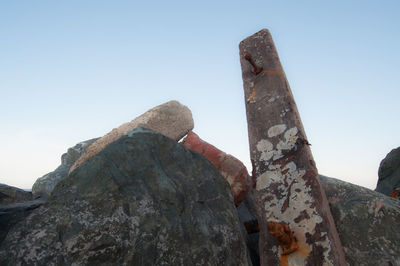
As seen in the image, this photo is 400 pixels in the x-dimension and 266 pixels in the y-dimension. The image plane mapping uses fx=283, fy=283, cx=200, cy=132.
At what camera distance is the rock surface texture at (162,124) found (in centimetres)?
342

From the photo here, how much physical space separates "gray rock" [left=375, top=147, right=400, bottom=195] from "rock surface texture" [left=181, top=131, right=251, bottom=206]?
2218mm

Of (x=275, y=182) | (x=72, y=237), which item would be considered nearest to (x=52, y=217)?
(x=72, y=237)

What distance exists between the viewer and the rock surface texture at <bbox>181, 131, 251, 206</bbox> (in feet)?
9.57

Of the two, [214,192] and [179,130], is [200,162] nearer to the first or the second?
[214,192]

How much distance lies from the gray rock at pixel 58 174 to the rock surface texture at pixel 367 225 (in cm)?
386

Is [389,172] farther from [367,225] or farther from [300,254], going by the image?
[300,254]

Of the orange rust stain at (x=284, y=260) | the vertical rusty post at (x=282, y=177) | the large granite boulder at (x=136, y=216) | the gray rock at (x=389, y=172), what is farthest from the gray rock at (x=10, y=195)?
the gray rock at (x=389, y=172)

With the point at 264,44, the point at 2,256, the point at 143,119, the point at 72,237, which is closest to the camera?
the point at 2,256

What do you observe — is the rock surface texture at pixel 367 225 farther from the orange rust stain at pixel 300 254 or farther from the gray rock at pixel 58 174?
the gray rock at pixel 58 174

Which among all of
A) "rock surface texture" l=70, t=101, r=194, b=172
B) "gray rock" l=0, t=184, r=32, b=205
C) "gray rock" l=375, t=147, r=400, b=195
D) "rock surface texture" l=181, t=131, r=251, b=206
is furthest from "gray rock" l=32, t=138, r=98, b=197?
"gray rock" l=375, t=147, r=400, b=195

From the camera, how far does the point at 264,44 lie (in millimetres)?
2834

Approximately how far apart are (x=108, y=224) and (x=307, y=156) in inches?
62.4

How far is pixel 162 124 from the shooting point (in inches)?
139

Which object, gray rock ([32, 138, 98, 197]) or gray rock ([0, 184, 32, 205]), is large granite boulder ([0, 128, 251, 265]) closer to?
gray rock ([0, 184, 32, 205])
